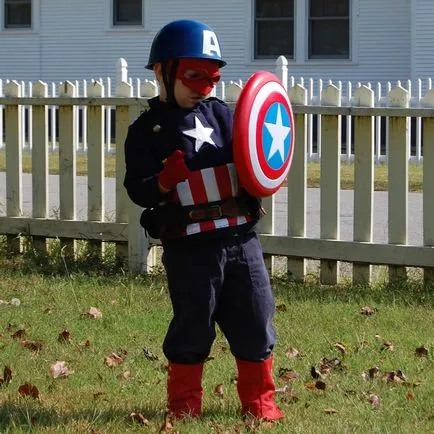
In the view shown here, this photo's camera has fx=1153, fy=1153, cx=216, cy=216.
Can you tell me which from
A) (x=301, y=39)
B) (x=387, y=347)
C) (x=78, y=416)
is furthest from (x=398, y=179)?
(x=301, y=39)

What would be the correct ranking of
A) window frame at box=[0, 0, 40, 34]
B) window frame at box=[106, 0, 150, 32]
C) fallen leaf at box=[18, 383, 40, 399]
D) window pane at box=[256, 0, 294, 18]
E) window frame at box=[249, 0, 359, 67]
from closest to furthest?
fallen leaf at box=[18, 383, 40, 399] < window frame at box=[249, 0, 359, 67] < window pane at box=[256, 0, 294, 18] < window frame at box=[106, 0, 150, 32] < window frame at box=[0, 0, 40, 34]

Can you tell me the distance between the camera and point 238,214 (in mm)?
4328

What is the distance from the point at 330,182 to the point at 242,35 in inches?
572

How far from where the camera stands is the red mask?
4254 millimetres

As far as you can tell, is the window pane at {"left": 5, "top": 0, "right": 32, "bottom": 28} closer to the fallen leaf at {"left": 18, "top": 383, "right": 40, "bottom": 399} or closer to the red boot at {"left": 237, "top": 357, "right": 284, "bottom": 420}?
the fallen leaf at {"left": 18, "top": 383, "right": 40, "bottom": 399}

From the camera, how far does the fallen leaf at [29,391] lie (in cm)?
484

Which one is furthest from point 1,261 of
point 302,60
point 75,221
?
point 302,60

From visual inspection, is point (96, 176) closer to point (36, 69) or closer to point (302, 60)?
point (302, 60)

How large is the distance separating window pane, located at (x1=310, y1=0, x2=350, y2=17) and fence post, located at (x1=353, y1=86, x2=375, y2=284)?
45.9 feet

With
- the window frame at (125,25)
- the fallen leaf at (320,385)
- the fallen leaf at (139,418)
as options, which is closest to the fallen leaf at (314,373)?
the fallen leaf at (320,385)

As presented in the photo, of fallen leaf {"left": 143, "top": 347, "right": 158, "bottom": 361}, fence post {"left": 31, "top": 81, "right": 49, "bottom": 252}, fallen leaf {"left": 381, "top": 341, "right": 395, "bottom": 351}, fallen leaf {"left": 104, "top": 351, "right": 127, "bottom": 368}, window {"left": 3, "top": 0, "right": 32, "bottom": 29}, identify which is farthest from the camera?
window {"left": 3, "top": 0, "right": 32, "bottom": 29}

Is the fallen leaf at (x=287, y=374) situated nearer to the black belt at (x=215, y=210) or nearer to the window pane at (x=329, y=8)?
the black belt at (x=215, y=210)

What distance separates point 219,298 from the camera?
4.37 metres

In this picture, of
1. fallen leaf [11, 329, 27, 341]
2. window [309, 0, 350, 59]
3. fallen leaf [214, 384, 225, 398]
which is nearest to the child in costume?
fallen leaf [214, 384, 225, 398]
